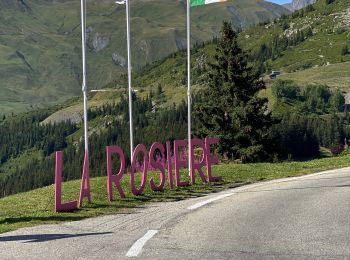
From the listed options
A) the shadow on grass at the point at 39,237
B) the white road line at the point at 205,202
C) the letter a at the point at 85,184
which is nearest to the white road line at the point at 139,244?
the shadow on grass at the point at 39,237

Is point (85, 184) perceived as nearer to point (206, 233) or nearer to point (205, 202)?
point (205, 202)

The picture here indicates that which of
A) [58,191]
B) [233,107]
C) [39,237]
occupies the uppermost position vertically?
[233,107]

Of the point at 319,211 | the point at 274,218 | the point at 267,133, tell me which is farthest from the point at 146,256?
the point at 267,133

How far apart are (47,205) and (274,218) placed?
7405mm

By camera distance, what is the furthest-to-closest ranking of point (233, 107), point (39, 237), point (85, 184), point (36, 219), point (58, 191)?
point (233, 107) < point (85, 184) < point (58, 191) < point (36, 219) < point (39, 237)

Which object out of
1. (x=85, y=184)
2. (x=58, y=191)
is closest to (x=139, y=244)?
(x=58, y=191)

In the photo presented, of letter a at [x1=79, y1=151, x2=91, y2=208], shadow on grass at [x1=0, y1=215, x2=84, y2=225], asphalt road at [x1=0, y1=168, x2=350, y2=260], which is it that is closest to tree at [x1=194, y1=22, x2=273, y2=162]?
letter a at [x1=79, y1=151, x2=91, y2=208]

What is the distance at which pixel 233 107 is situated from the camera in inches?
2076

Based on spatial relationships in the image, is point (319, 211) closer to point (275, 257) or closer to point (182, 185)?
point (275, 257)

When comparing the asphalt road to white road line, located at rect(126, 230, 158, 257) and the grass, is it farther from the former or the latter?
the grass

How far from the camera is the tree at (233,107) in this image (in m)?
50.9

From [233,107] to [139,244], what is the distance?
43.1 metres

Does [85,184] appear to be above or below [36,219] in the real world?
above

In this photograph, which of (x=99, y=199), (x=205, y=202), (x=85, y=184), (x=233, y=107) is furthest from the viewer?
(x=233, y=107)
